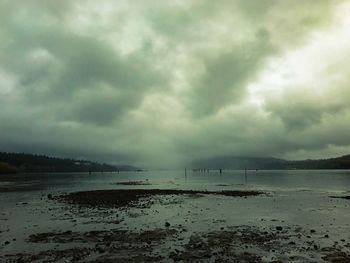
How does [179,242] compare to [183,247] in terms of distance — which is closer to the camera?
[183,247]

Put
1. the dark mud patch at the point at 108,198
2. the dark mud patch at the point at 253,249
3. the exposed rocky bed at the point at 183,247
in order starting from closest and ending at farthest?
the dark mud patch at the point at 253,249
the exposed rocky bed at the point at 183,247
the dark mud patch at the point at 108,198

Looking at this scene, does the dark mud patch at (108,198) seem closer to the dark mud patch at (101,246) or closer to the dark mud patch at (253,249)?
the dark mud patch at (101,246)

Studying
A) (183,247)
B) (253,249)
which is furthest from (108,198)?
(253,249)

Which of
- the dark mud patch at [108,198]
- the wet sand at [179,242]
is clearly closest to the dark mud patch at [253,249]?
the wet sand at [179,242]

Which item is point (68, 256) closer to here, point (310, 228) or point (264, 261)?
point (264, 261)

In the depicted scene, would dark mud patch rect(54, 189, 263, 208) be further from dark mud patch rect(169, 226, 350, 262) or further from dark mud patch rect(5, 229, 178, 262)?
dark mud patch rect(169, 226, 350, 262)

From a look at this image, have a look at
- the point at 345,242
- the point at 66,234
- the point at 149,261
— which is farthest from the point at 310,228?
the point at 66,234

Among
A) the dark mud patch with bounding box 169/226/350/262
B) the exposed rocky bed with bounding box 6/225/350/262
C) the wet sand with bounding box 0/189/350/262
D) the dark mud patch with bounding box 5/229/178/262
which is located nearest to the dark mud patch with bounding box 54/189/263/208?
the wet sand with bounding box 0/189/350/262

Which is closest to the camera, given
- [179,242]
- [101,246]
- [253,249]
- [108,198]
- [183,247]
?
[253,249]

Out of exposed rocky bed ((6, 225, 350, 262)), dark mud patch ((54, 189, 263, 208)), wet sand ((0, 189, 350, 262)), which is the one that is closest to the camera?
exposed rocky bed ((6, 225, 350, 262))

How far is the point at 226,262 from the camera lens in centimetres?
1984

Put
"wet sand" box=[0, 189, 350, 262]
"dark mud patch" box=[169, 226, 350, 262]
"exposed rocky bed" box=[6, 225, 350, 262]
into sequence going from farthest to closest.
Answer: "wet sand" box=[0, 189, 350, 262] < "exposed rocky bed" box=[6, 225, 350, 262] < "dark mud patch" box=[169, 226, 350, 262]

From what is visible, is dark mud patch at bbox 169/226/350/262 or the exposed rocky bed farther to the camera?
the exposed rocky bed

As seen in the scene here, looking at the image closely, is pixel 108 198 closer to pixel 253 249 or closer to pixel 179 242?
pixel 179 242
